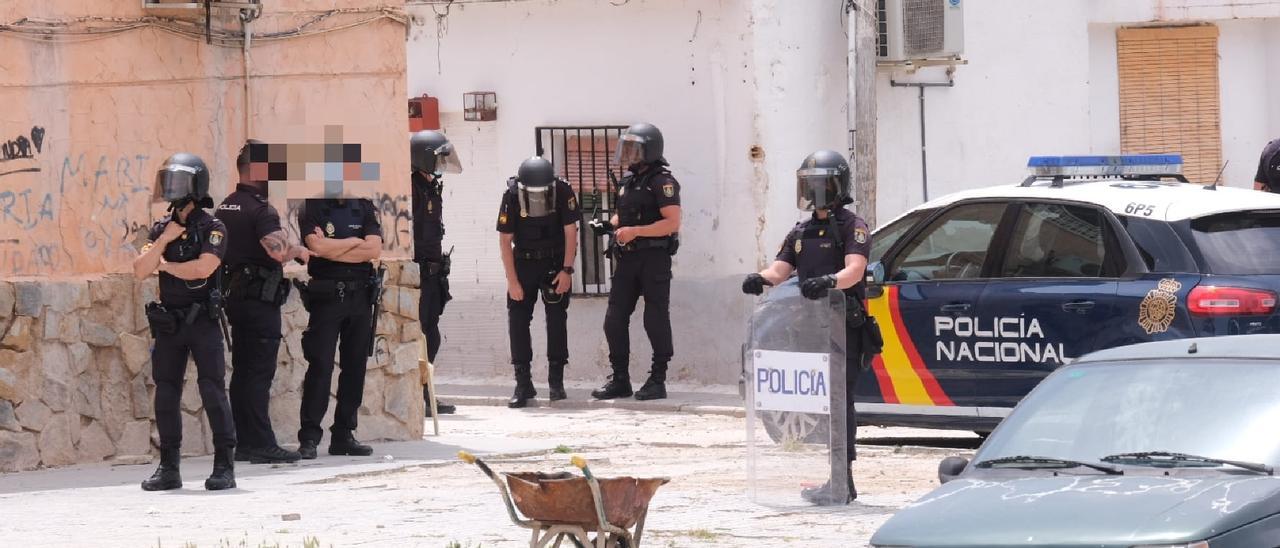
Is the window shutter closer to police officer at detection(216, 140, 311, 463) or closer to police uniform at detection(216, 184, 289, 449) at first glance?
police officer at detection(216, 140, 311, 463)

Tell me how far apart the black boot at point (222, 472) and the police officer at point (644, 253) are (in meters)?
5.21

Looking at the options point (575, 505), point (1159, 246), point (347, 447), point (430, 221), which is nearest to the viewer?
point (575, 505)

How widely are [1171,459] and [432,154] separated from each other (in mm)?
9050

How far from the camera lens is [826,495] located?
31.4ft

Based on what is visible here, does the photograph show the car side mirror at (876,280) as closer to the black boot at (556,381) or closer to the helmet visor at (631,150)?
the helmet visor at (631,150)

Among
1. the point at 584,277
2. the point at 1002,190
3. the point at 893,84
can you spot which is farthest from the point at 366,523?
the point at 893,84

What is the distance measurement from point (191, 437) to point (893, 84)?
24.0 ft

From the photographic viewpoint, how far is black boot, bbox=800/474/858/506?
9.57m

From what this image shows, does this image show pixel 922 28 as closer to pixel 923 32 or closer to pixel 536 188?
pixel 923 32

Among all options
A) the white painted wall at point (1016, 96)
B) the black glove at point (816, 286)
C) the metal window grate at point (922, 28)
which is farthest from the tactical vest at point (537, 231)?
the black glove at point (816, 286)

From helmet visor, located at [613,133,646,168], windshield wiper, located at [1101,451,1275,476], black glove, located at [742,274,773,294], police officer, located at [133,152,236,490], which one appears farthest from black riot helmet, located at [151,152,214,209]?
windshield wiper, located at [1101,451,1275,476]

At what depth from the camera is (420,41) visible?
682 inches

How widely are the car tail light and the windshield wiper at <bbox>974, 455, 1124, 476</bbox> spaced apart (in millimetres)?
4083

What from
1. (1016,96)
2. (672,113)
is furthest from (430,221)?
(1016,96)
